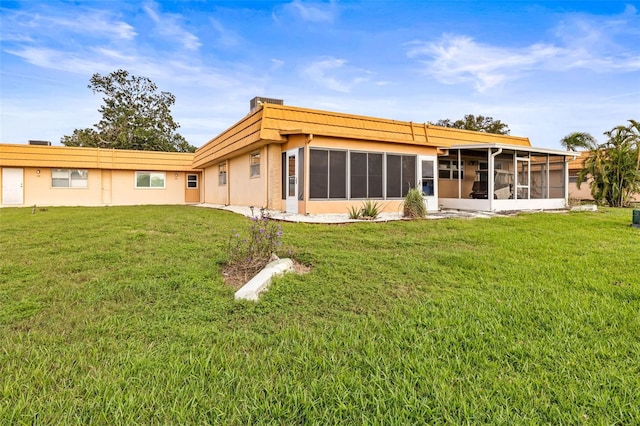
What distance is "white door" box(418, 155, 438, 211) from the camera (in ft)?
38.1

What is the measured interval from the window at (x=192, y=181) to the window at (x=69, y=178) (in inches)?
219

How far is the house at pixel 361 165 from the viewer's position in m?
9.93

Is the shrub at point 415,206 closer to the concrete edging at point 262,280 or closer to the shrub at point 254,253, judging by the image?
the shrub at point 254,253

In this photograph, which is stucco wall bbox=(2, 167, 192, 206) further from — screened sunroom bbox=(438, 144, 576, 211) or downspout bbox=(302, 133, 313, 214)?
screened sunroom bbox=(438, 144, 576, 211)

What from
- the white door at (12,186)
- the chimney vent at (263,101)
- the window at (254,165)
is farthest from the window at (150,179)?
the window at (254,165)

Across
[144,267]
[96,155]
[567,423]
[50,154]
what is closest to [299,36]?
[144,267]

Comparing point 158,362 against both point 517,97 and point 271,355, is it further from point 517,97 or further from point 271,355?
point 517,97

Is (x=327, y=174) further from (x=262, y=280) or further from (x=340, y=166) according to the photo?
(x=262, y=280)

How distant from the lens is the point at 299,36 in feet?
36.6

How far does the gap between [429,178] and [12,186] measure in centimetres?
2150

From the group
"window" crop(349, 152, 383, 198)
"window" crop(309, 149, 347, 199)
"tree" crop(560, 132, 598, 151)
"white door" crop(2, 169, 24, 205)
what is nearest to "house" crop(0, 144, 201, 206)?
"white door" crop(2, 169, 24, 205)

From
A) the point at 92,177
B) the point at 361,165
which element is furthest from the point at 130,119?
the point at 361,165

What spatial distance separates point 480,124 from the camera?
1167 inches

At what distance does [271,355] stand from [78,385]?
3.76ft
